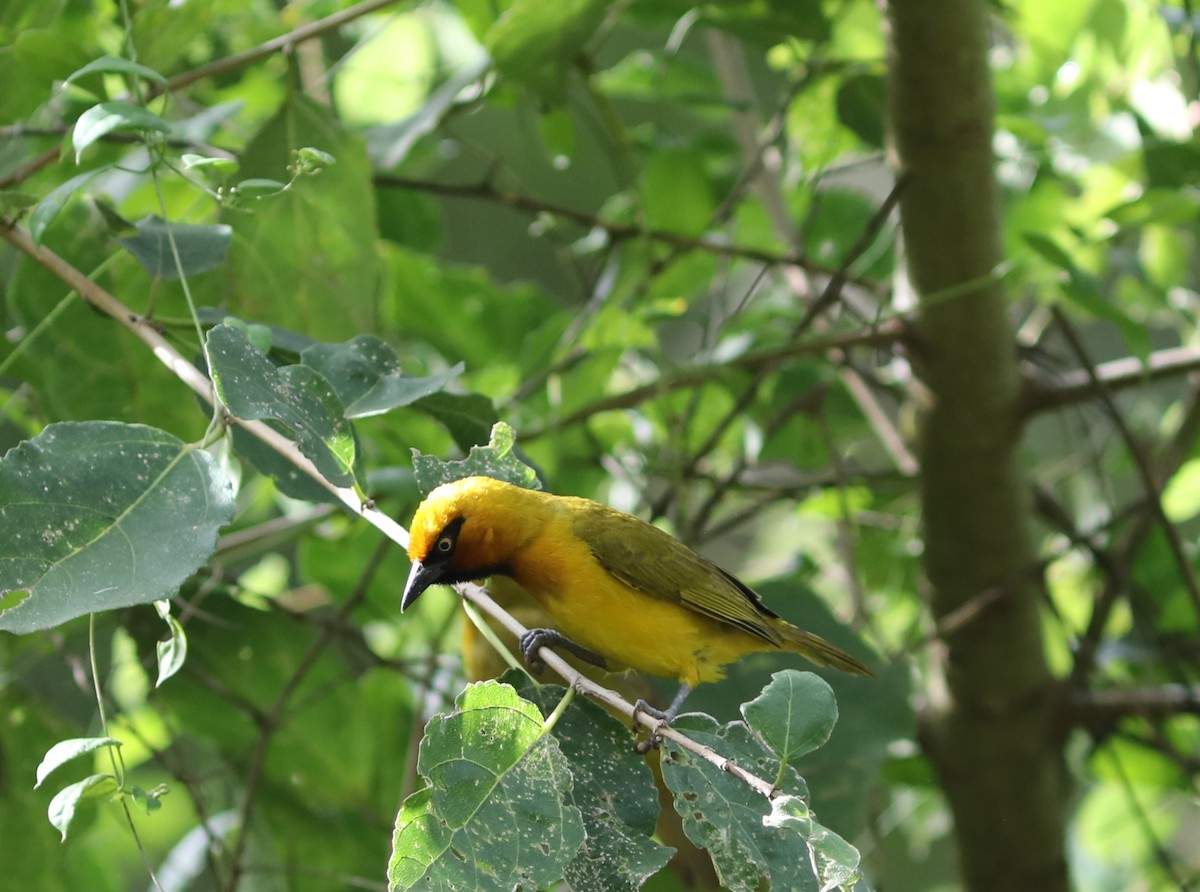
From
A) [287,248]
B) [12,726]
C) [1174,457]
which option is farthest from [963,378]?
[12,726]

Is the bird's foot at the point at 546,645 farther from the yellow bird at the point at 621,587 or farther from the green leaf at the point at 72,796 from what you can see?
the green leaf at the point at 72,796

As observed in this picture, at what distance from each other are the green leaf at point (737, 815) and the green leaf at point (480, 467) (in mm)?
396

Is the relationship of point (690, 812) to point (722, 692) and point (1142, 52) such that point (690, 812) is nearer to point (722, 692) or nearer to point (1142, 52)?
point (722, 692)

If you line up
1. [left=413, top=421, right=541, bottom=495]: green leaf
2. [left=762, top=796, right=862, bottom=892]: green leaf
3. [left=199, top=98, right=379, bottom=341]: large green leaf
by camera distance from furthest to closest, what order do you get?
[left=199, top=98, right=379, bottom=341]: large green leaf < [left=413, top=421, right=541, bottom=495]: green leaf < [left=762, top=796, right=862, bottom=892]: green leaf

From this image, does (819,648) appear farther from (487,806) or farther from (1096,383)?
(487,806)

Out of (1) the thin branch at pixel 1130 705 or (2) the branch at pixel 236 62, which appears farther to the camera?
(1) the thin branch at pixel 1130 705

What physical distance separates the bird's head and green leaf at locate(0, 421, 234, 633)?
0.46 meters

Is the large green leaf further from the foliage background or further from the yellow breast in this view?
the yellow breast

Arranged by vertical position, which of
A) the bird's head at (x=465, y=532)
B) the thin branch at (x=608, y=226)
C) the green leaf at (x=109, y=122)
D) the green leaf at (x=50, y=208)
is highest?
the green leaf at (x=109, y=122)

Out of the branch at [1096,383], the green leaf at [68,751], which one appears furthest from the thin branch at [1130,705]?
the green leaf at [68,751]

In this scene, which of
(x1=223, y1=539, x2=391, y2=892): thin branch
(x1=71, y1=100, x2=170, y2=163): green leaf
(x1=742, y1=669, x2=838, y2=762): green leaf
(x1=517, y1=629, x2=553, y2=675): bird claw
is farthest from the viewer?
(x1=223, y1=539, x2=391, y2=892): thin branch

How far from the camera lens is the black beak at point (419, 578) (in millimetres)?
1781

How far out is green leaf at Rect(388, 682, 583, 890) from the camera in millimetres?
1118

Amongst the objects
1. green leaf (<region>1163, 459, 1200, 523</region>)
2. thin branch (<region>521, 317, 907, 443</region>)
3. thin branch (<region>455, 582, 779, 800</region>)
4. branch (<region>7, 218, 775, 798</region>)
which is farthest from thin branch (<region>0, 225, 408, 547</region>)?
green leaf (<region>1163, 459, 1200, 523</region>)
